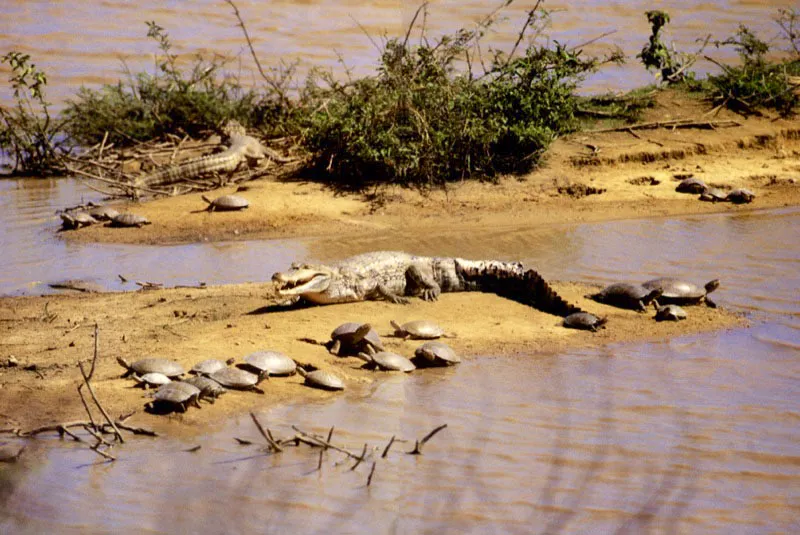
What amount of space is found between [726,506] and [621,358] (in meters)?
2.19

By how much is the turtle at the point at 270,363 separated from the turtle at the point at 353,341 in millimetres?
522

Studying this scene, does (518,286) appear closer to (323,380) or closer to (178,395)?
(323,380)

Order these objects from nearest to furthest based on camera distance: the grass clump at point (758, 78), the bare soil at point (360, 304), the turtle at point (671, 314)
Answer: the bare soil at point (360, 304)
the turtle at point (671, 314)
the grass clump at point (758, 78)

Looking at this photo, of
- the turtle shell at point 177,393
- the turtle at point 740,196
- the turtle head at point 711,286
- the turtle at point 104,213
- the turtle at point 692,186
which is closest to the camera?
the turtle shell at point 177,393

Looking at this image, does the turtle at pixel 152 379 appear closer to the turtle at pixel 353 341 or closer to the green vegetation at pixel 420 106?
the turtle at pixel 353 341

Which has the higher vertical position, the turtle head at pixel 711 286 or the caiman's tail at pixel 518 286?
the turtle head at pixel 711 286

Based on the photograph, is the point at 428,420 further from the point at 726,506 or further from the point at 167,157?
the point at 167,157

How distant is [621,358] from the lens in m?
6.72

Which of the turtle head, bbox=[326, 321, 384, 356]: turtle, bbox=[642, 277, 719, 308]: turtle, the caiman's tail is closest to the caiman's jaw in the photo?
bbox=[326, 321, 384, 356]: turtle

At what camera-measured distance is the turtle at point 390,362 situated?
6.32 metres

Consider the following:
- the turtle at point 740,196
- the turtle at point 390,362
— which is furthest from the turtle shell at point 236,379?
the turtle at point 740,196

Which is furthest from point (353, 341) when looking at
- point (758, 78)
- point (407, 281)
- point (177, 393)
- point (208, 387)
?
point (758, 78)

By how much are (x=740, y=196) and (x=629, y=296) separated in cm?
475

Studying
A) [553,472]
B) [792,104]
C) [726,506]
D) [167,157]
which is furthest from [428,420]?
[792,104]
